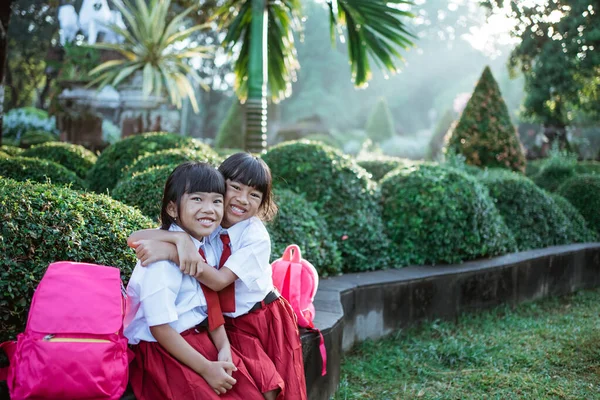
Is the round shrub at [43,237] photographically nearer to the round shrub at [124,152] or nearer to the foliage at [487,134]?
the round shrub at [124,152]

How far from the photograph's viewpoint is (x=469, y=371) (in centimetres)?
368

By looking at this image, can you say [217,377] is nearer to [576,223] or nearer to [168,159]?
[168,159]

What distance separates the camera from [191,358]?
2.12m

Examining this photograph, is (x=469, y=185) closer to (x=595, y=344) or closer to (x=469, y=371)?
(x=595, y=344)

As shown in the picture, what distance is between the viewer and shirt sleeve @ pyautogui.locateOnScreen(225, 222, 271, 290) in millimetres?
2338

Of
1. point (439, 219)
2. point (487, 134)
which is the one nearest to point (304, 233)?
point (439, 219)

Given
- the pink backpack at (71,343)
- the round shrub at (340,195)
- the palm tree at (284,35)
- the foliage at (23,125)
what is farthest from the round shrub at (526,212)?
the foliage at (23,125)

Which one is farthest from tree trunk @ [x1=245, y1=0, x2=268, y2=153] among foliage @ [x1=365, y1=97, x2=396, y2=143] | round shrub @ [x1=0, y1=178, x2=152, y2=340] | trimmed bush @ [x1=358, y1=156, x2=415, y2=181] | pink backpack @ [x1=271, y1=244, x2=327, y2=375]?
foliage @ [x1=365, y1=97, x2=396, y2=143]

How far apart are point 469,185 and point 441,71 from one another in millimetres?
44230

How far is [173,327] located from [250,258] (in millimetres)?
398

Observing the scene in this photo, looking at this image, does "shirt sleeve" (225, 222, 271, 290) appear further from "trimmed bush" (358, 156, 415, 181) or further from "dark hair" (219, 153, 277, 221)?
"trimmed bush" (358, 156, 415, 181)

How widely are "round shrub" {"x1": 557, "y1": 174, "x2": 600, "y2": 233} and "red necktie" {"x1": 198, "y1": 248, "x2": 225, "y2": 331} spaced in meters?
6.05

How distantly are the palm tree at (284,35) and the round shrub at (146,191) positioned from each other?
3.49 meters

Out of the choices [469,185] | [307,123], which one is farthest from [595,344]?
[307,123]
